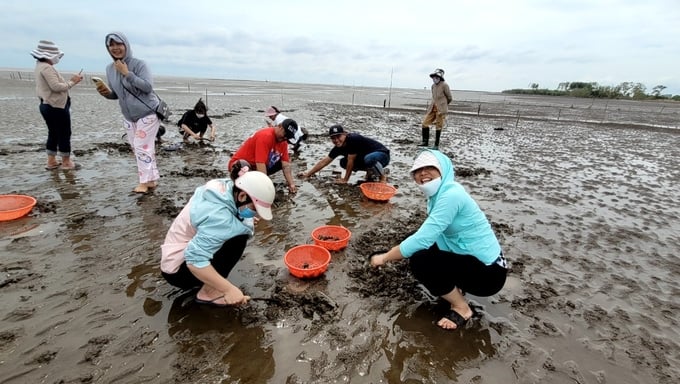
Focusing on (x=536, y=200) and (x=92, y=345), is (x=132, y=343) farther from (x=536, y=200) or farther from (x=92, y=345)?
(x=536, y=200)

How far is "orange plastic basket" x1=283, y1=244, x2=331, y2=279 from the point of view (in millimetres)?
3774

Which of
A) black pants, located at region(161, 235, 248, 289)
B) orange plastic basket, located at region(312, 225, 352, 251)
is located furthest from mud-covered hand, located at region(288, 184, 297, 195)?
black pants, located at region(161, 235, 248, 289)

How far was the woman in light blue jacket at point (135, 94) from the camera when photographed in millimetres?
5102

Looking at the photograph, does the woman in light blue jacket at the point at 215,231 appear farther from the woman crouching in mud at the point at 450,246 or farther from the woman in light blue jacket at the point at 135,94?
the woman in light blue jacket at the point at 135,94

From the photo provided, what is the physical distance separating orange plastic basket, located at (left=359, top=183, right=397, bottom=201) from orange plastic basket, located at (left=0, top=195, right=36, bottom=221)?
502cm

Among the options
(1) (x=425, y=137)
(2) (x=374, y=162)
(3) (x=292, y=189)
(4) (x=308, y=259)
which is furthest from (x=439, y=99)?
(4) (x=308, y=259)

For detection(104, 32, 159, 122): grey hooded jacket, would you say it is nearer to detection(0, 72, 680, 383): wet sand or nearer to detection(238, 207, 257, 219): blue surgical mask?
detection(0, 72, 680, 383): wet sand

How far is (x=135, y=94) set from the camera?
548 centimetres

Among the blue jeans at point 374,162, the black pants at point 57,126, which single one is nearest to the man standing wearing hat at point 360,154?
the blue jeans at point 374,162

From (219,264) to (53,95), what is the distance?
577cm

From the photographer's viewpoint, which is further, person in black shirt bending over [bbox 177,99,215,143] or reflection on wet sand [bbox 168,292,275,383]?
person in black shirt bending over [bbox 177,99,215,143]

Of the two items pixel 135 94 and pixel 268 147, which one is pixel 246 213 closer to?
pixel 268 147

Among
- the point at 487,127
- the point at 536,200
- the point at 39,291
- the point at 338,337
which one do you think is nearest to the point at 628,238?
the point at 536,200

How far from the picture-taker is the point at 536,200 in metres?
6.84
